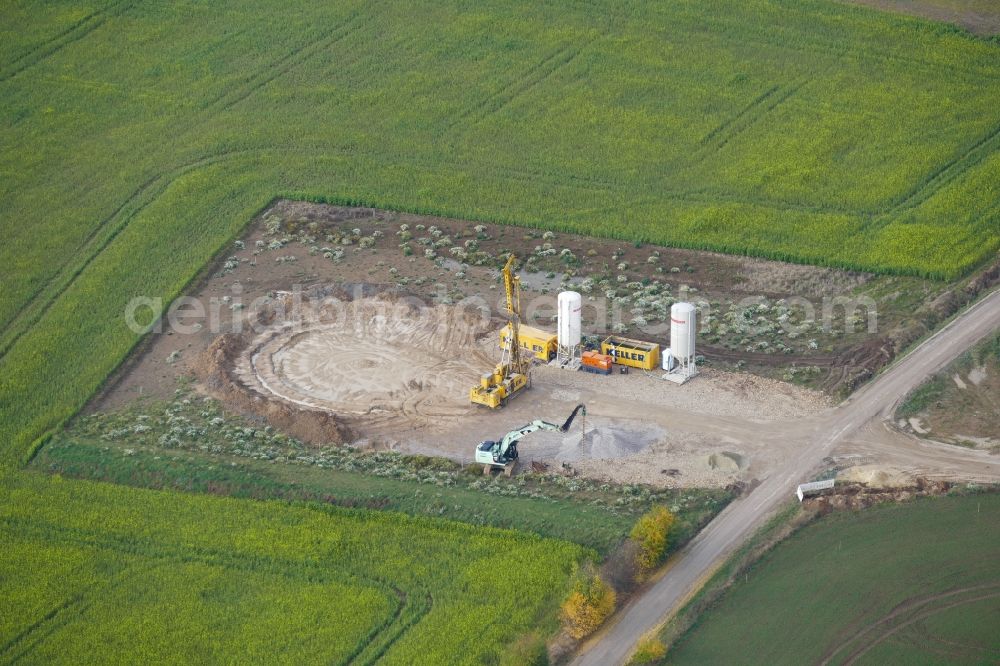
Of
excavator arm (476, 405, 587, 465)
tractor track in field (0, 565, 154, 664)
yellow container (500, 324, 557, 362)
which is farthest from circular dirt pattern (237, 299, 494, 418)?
tractor track in field (0, 565, 154, 664)

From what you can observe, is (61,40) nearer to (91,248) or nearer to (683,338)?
(91,248)

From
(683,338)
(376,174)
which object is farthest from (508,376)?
(376,174)

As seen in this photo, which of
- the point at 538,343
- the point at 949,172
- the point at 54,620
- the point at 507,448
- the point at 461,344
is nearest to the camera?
the point at 54,620

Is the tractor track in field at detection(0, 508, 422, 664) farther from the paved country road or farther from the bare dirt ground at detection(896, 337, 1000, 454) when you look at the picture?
the bare dirt ground at detection(896, 337, 1000, 454)

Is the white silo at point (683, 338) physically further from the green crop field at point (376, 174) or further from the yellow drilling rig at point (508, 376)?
the green crop field at point (376, 174)

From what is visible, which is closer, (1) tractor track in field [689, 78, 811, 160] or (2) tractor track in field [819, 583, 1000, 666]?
(2) tractor track in field [819, 583, 1000, 666]

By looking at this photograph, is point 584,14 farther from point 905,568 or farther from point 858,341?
point 905,568
